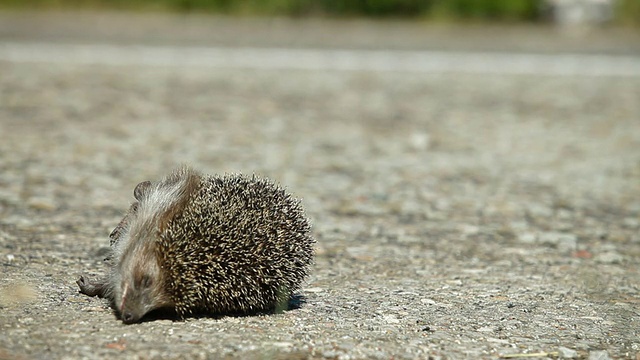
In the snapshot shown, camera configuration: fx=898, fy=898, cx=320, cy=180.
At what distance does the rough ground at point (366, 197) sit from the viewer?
4.17m

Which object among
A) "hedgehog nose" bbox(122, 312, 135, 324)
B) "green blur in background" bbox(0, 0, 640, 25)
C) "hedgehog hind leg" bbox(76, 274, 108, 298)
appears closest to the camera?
"hedgehog nose" bbox(122, 312, 135, 324)

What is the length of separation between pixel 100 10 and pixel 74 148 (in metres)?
10.9

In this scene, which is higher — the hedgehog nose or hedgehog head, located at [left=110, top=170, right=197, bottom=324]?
hedgehog head, located at [left=110, top=170, right=197, bottom=324]

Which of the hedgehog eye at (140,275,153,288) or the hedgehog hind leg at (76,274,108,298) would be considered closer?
the hedgehog eye at (140,275,153,288)

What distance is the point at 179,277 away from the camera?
4141 millimetres

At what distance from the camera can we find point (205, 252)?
420 centimetres

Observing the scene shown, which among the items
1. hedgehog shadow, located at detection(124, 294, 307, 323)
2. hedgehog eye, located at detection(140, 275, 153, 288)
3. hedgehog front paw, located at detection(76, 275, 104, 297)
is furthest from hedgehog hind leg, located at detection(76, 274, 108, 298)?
hedgehog eye, located at detection(140, 275, 153, 288)

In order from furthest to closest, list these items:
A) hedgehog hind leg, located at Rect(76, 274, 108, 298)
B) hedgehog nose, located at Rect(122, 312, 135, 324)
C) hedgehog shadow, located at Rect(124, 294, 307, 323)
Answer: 1. hedgehog hind leg, located at Rect(76, 274, 108, 298)
2. hedgehog shadow, located at Rect(124, 294, 307, 323)
3. hedgehog nose, located at Rect(122, 312, 135, 324)

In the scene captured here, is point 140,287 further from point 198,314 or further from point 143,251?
point 198,314

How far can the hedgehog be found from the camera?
4.15m

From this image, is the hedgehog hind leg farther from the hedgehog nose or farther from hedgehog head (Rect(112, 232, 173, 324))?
the hedgehog nose

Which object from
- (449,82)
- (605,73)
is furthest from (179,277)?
(605,73)

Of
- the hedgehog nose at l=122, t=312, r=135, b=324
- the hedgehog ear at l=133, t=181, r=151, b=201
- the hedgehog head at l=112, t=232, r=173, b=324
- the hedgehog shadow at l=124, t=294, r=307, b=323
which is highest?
the hedgehog ear at l=133, t=181, r=151, b=201

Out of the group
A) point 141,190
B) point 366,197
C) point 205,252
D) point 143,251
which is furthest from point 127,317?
point 366,197
